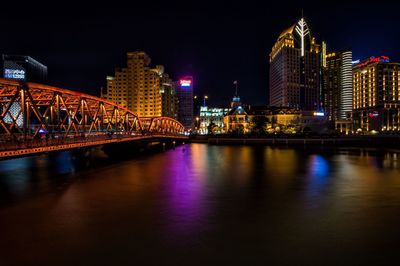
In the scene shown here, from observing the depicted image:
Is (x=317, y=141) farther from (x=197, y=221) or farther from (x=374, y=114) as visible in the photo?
(x=197, y=221)

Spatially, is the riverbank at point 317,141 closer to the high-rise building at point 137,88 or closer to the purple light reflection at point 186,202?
Answer: the high-rise building at point 137,88

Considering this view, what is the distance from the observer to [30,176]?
3844 centimetres

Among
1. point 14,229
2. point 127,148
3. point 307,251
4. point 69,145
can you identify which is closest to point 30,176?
point 69,145

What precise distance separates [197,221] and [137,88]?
151811mm

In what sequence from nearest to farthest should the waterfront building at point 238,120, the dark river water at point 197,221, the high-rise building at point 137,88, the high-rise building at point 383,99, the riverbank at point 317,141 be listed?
1. the dark river water at point 197,221
2. the riverbank at point 317,141
3. the waterfront building at point 238,120
4. the high-rise building at point 137,88
5. the high-rise building at point 383,99

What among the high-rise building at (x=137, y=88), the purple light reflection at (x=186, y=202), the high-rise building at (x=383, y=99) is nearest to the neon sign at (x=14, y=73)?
the high-rise building at (x=137, y=88)

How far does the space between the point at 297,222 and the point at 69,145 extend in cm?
2544

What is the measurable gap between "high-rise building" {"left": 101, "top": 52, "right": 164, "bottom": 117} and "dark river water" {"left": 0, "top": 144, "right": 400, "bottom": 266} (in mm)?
131087

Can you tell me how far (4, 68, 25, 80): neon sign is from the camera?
177000 mm

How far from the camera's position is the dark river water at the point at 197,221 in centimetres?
1502

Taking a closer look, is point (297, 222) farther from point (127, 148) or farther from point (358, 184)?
point (127, 148)

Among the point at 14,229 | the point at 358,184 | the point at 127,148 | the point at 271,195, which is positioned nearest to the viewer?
the point at 14,229

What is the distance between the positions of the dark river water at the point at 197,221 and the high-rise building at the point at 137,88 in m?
131

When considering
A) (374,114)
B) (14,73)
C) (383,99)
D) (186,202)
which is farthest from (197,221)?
(383,99)
